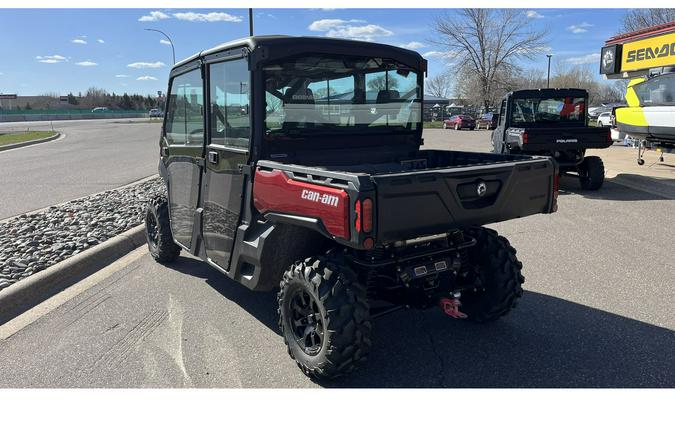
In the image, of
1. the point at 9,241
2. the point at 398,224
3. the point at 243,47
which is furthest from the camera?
the point at 9,241

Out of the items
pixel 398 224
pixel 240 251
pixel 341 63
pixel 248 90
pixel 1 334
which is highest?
pixel 341 63

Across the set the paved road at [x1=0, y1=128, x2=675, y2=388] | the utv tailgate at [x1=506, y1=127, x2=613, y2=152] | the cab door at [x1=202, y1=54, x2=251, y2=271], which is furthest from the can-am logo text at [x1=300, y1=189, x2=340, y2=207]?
the utv tailgate at [x1=506, y1=127, x2=613, y2=152]

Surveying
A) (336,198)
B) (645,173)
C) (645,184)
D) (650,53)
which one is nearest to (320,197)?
(336,198)

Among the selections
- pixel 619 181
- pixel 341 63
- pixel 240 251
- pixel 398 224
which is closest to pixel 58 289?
pixel 240 251

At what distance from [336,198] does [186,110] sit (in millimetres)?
2515

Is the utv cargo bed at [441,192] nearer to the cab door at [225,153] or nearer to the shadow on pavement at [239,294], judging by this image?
the cab door at [225,153]

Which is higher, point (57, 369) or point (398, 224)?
point (398, 224)

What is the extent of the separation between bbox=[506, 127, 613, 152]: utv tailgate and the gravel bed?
723 cm

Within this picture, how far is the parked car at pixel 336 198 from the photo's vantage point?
296cm

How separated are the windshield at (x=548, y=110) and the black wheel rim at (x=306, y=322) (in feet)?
30.1

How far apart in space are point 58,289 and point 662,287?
229 inches

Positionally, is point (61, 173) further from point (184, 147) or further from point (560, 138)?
point (560, 138)

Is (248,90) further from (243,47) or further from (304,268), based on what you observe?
(304,268)

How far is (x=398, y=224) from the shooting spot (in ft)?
9.25
